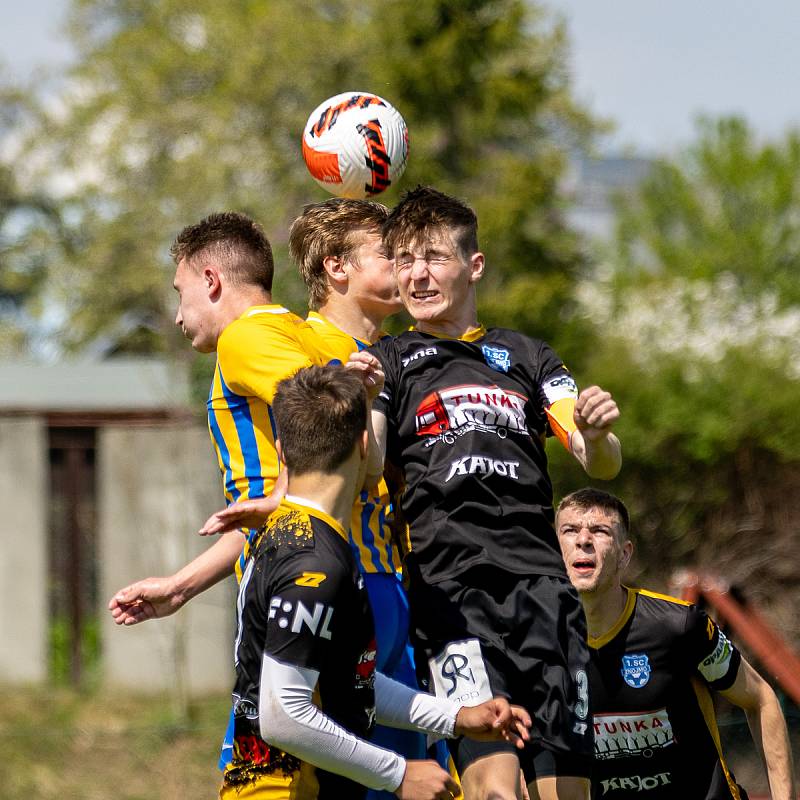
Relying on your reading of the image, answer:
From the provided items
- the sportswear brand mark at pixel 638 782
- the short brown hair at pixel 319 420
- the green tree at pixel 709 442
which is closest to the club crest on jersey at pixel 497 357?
the short brown hair at pixel 319 420

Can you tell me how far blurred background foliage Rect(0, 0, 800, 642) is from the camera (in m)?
13.9

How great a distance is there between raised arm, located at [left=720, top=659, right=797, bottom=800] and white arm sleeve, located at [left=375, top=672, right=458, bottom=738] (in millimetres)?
1844

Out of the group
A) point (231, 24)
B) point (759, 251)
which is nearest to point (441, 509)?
point (231, 24)

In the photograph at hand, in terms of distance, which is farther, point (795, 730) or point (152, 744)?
point (152, 744)

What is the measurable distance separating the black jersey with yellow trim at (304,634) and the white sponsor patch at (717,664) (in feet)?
6.48

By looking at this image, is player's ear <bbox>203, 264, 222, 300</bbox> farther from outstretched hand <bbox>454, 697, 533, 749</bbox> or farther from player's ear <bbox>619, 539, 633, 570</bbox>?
player's ear <bbox>619, 539, 633, 570</bbox>

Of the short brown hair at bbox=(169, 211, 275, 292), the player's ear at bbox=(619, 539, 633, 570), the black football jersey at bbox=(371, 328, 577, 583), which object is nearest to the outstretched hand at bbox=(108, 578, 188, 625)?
the black football jersey at bbox=(371, 328, 577, 583)

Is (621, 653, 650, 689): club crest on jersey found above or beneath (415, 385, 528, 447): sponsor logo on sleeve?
beneath

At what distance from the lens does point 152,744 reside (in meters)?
12.6

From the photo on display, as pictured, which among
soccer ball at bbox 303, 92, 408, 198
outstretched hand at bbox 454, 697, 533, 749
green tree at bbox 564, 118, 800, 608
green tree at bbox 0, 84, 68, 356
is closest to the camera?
outstretched hand at bbox 454, 697, 533, 749

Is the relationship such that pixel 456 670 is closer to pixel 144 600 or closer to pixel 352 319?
pixel 144 600

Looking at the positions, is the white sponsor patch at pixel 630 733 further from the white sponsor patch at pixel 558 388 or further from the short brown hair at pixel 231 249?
the short brown hair at pixel 231 249

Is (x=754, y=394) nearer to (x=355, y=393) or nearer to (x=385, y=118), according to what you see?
(x=385, y=118)

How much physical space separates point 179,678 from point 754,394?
648cm
